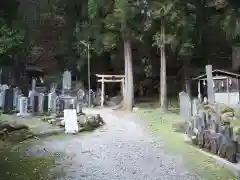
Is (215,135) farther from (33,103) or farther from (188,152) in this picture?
(33,103)

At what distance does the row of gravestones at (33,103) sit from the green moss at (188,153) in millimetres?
4373

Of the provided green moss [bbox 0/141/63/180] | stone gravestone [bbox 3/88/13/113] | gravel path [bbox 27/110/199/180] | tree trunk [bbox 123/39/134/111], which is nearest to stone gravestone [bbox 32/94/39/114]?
stone gravestone [bbox 3/88/13/113]

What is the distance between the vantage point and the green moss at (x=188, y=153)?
7020 millimetres

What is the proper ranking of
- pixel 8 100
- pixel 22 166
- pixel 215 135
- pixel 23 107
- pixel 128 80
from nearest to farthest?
pixel 22 166 < pixel 215 135 < pixel 23 107 < pixel 8 100 < pixel 128 80

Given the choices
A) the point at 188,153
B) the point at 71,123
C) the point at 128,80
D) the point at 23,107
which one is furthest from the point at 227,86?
the point at 188,153

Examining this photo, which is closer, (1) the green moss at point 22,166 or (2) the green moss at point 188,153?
(1) the green moss at point 22,166

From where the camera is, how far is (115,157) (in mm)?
8641

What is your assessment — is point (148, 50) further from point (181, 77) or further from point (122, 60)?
point (181, 77)

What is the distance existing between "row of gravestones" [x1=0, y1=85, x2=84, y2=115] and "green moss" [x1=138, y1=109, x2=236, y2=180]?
172 inches

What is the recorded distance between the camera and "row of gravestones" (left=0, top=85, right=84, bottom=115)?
1625 cm

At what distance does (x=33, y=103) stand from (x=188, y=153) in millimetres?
9622

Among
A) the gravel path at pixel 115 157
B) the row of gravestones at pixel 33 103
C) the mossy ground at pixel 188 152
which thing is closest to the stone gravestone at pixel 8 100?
the row of gravestones at pixel 33 103

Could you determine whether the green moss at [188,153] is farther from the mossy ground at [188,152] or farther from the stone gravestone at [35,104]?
the stone gravestone at [35,104]

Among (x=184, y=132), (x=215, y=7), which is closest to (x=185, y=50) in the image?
(x=215, y=7)
